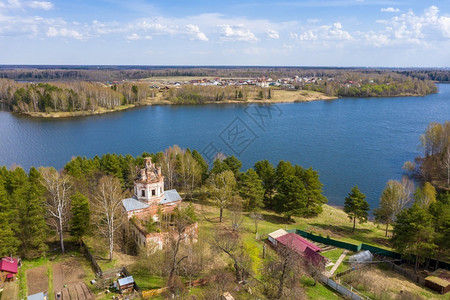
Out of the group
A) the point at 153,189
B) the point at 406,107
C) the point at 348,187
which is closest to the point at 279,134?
the point at 348,187

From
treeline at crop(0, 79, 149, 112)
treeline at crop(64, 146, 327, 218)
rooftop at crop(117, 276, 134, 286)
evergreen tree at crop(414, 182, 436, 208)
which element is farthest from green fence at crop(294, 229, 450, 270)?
treeline at crop(0, 79, 149, 112)

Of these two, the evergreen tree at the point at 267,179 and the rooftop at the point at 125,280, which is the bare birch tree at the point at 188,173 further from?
the rooftop at the point at 125,280

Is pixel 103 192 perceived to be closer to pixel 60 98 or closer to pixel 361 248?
pixel 361 248

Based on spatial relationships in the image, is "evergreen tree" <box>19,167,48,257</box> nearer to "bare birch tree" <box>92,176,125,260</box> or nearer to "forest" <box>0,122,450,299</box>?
"forest" <box>0,122,450,299</box>

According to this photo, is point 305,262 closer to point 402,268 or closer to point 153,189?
point 402,268

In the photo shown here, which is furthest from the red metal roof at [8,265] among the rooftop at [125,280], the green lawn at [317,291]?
the green lawn at [317,291]

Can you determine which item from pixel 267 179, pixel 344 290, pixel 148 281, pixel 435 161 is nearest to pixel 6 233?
pixel 148 281
